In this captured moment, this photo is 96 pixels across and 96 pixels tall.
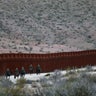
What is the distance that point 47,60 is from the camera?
32.6 meters

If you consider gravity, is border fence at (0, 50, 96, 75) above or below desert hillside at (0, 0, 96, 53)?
above

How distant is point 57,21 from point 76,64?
922 inches

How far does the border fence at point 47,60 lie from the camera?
2994 cm

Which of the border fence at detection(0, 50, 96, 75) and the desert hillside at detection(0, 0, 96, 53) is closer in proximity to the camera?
the border fence at detection(0, 50, 96, 75)

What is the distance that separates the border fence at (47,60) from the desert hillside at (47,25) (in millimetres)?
8926

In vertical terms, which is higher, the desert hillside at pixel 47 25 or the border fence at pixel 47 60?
the border fence at pixel 47 60

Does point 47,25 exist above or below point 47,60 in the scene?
below

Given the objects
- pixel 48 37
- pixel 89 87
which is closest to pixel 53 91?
pixel 89 87

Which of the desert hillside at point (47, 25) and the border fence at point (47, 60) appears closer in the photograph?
the border fence at point (47, 60)

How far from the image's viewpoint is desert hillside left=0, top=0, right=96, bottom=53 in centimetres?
4766

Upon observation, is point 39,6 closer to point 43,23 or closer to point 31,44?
point 43,23

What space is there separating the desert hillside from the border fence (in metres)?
8.93

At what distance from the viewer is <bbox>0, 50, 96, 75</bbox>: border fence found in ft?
98.2

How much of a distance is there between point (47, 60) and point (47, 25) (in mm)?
23707
